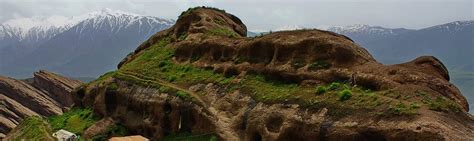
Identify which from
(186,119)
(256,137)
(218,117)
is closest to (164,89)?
(186,119)

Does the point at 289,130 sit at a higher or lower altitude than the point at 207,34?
lower

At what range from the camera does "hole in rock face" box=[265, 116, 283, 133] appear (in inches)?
A: 1609

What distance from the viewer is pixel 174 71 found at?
58.1 meters

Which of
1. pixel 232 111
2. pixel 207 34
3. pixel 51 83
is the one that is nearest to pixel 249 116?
pixel 232 111

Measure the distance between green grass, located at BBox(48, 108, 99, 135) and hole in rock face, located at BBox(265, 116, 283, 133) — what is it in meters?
24.4

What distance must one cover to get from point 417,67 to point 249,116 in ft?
42.2

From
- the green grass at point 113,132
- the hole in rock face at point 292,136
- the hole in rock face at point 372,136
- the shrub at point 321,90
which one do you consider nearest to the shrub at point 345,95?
the shrub at point 321,90

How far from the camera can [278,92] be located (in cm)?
4425

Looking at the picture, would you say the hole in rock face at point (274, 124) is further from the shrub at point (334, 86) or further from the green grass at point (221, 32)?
the green grass at point (221, 32)

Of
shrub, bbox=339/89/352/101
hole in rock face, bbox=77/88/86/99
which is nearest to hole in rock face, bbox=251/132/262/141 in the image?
shrub, bbox=339/89/352/101

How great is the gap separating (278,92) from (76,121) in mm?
28342

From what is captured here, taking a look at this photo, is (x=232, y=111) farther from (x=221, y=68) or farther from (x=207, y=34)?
(x=207, y=34)

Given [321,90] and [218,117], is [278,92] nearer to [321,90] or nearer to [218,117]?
[321,90]

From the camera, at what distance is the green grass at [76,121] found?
59812mm
